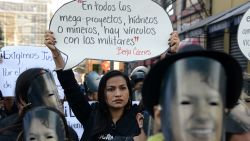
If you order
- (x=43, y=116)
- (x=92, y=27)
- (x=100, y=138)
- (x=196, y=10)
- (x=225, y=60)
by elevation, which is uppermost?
(x=196, y=10)

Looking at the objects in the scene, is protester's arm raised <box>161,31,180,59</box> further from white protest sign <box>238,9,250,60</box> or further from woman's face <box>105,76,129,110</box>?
white protest sign <box>238,9,250,60</box>

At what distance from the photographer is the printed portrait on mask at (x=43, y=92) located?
112 inches

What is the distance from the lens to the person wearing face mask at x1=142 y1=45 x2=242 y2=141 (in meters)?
1.57

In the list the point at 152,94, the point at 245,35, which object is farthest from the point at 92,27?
the point at 152,94

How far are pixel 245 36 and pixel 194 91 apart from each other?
3042 mm

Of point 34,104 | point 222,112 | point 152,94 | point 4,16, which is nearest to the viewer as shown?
point 222,112

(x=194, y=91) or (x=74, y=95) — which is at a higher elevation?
(x=194, y=91)

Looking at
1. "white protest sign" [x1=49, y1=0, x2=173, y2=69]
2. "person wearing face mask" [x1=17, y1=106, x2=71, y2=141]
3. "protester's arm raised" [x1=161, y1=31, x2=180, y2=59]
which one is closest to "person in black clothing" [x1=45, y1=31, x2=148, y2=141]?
"white protest sign" [x1=49, y1=0, x2=173, y2=69]

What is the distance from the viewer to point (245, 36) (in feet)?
14.8

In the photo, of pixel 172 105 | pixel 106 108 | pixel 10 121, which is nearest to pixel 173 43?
pixel 106 108

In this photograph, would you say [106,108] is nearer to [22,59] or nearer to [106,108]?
[106,108]

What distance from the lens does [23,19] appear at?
80938 mm

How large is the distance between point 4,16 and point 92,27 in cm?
6955

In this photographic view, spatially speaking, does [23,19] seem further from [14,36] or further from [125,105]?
[125,105]
